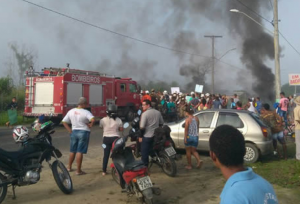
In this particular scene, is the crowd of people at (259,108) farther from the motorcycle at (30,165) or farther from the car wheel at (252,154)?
the motorcycle at (30,165)

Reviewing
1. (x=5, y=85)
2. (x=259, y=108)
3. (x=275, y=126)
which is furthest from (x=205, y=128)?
(x=5, y=85)

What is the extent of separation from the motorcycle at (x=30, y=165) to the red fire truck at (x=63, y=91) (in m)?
10.2

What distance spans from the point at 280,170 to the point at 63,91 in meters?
11.6

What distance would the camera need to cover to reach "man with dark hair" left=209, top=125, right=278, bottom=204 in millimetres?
1587

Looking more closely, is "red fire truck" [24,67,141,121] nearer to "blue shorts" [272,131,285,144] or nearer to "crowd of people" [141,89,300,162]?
"crowd of people" [141,89,300,162]

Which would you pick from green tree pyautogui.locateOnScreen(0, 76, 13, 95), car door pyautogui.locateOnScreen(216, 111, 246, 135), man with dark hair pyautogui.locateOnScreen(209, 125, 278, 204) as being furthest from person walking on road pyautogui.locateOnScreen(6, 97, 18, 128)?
man with dark hair pyautogui.locateOnScreen(209, 125, 278, 204)

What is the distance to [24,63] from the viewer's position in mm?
36969

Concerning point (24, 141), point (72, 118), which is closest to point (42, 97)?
point (72, 118)

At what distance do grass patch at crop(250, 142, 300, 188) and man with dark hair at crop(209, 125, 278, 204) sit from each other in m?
4.88

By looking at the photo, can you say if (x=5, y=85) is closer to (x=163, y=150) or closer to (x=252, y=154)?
(x=163, y=150)

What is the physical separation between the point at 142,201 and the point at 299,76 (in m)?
15.0

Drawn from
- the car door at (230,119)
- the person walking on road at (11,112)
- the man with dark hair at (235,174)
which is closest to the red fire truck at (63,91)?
the person walking on road at (11,112)

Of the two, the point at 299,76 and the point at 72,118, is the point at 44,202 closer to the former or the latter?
the point at 72,118

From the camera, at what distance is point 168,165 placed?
648 centimetres
